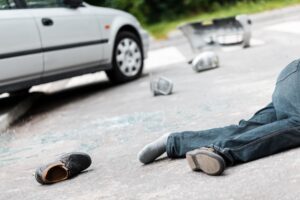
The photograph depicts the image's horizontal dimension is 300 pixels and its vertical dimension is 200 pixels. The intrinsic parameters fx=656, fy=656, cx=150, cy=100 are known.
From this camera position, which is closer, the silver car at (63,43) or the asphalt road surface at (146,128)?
the asphalt road surface at (146,128)

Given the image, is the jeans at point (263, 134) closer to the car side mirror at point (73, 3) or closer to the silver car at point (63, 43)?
the silver car at point (63, 43)

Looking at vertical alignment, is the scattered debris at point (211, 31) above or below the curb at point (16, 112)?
below

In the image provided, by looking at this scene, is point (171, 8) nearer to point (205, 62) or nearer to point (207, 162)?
point (205, 62)

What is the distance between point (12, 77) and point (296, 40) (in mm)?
5018

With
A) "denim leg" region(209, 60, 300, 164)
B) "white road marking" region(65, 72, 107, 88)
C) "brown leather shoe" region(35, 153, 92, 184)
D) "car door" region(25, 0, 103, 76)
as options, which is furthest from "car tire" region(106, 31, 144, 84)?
"denim leg" region(209, 60, 300, 164)

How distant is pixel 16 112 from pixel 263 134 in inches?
172

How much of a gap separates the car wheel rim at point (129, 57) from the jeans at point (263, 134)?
500cm

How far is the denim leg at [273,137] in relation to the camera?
3.71m

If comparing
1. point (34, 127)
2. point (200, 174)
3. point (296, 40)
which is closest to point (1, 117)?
point (34, 127)

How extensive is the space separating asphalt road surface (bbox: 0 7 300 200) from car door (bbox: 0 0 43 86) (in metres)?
0.53

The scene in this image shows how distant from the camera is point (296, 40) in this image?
10234 mm

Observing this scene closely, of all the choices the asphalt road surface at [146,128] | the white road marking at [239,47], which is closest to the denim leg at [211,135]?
the asphalt road surface at [146,128]

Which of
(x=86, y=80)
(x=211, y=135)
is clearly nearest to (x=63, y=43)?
(x=86, y=80)

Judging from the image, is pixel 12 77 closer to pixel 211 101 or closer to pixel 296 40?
pixel 211 101
